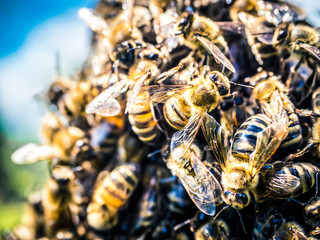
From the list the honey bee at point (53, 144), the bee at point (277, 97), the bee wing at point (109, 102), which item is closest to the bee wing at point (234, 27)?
the bee at point (277, 97)

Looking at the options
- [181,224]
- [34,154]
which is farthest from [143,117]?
[34,154]

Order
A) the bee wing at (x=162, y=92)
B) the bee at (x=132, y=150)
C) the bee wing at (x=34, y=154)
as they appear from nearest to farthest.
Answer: the bee wing at (x=162, y=92), the bee at (x=132, y=150), the bee wing at (x=34, y=154)

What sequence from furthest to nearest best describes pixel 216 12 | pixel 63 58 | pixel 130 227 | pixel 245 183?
pixel 63 58 → pixel 216 12 → pixel 130 227 → pixel 245 183

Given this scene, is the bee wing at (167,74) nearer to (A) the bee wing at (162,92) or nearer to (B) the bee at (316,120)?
(A) the bee wing at (162,92)

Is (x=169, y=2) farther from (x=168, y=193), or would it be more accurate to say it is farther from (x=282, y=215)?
(x=282, y=215)

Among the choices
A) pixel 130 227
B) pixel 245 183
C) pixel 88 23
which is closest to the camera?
pixel 245 183

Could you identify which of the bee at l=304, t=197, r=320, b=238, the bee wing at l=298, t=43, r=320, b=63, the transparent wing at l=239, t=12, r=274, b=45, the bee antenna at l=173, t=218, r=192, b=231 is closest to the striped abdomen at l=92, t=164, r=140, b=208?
the bee antenna at l=173, t=218, r=192, b=231

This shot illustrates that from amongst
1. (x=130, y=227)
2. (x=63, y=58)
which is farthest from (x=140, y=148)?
(x=63, y=58)

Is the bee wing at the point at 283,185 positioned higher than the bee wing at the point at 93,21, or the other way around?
the bee wing at the point at 93,21
